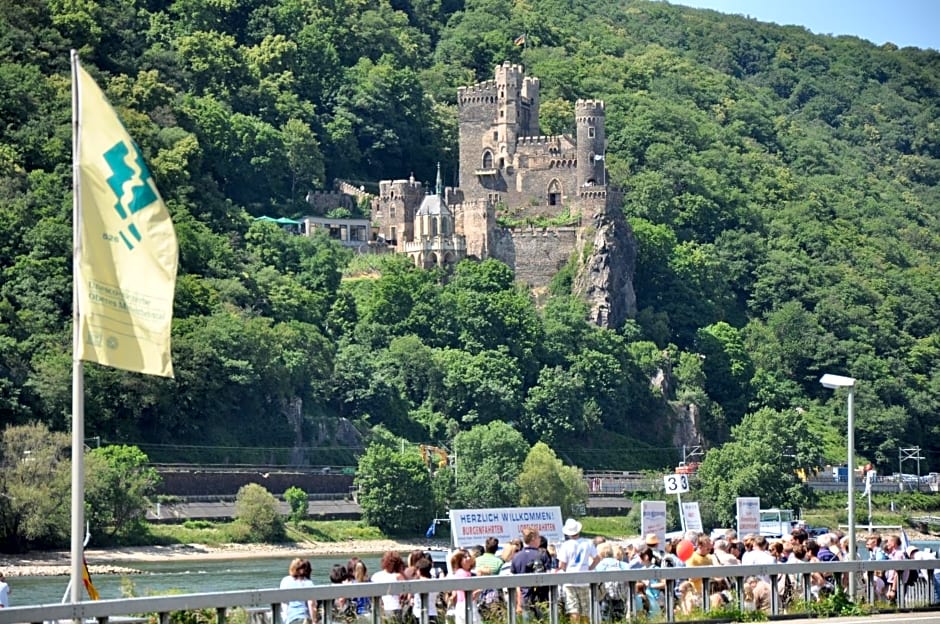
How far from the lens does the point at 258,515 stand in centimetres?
9706

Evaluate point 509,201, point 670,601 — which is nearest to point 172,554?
point 509,201

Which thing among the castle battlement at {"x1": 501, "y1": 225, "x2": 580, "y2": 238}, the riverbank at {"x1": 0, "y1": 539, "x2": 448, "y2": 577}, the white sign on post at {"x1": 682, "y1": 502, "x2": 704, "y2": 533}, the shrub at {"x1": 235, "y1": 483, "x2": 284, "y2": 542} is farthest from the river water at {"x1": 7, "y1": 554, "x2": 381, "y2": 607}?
the castle battlement at {"x1": 501, "y1": 225, "x2": 580, "y2": 238}

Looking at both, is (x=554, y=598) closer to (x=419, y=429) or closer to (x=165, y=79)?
(x=419, y=429)

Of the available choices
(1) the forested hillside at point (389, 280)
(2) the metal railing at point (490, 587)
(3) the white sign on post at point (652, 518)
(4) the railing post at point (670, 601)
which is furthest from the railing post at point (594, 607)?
(1) the forested hillside at point (389, 280)

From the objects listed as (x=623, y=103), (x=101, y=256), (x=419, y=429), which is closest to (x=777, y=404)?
(x=419, y=429)

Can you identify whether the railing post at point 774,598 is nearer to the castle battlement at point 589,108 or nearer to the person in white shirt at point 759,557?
the person in white shirt at point 759,557

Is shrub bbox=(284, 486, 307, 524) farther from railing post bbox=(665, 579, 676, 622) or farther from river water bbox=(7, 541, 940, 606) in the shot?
railing post bbox=(665, 579, 676, 622)

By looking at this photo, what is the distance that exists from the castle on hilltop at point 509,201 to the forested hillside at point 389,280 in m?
3.06

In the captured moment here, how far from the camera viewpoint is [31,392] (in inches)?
3733

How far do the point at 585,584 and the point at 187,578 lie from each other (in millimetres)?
48025

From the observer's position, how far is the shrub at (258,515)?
96.7m

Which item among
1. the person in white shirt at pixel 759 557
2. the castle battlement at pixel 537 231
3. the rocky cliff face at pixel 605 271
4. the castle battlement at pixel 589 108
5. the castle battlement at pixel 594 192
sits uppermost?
the castle battlement at pixel 589 108

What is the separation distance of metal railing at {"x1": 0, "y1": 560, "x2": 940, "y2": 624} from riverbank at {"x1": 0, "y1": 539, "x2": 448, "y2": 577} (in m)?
44.6

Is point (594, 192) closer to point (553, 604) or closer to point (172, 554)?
point (172, 554)
